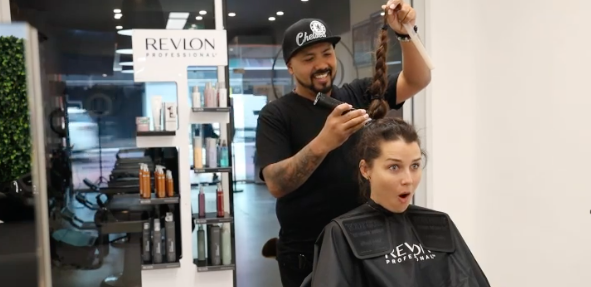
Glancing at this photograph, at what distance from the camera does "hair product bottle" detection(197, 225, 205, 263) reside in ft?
8.98

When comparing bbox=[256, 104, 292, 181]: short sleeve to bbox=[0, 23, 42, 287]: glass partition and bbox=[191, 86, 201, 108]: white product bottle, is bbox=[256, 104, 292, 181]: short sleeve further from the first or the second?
bbox=[191, 86, 201, 108]: white product bottle

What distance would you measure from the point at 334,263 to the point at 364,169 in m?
0.28

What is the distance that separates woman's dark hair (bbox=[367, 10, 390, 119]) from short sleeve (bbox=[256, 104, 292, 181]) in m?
0.28

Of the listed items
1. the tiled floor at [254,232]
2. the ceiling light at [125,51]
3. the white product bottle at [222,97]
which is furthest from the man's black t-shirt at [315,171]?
the ceiling light at [125,51]

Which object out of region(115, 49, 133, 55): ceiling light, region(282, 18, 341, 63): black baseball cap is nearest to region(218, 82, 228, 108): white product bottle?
region(115, 49, 133, 55): ceiling light

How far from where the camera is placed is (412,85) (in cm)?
167

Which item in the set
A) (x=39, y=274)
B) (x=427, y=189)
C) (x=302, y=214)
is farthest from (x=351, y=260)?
(x=427, y=189)

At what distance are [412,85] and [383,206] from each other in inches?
17.1

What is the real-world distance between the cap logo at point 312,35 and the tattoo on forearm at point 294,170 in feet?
1.15

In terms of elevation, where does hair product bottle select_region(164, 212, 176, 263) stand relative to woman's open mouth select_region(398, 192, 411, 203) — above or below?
below

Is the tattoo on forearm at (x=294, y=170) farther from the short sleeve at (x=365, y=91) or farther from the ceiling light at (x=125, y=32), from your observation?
the ceiling light at (x=125, y=32)

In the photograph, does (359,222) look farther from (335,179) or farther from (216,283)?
(216,283)

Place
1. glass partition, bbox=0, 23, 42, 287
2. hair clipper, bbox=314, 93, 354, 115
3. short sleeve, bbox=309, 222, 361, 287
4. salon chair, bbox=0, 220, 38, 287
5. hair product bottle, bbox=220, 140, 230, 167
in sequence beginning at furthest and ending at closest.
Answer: hair product bottle, bbox=220, 140, 230, 167 → hair clipper, bbox=314, 93, 354, 115 → short sleeve, bbox=309, 222, 361, 287 → salon chair, bbox=0, 220, 38, 287 → glass partition, bbox=0, 23, 42, 287

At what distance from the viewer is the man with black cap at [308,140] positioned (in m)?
1.56
